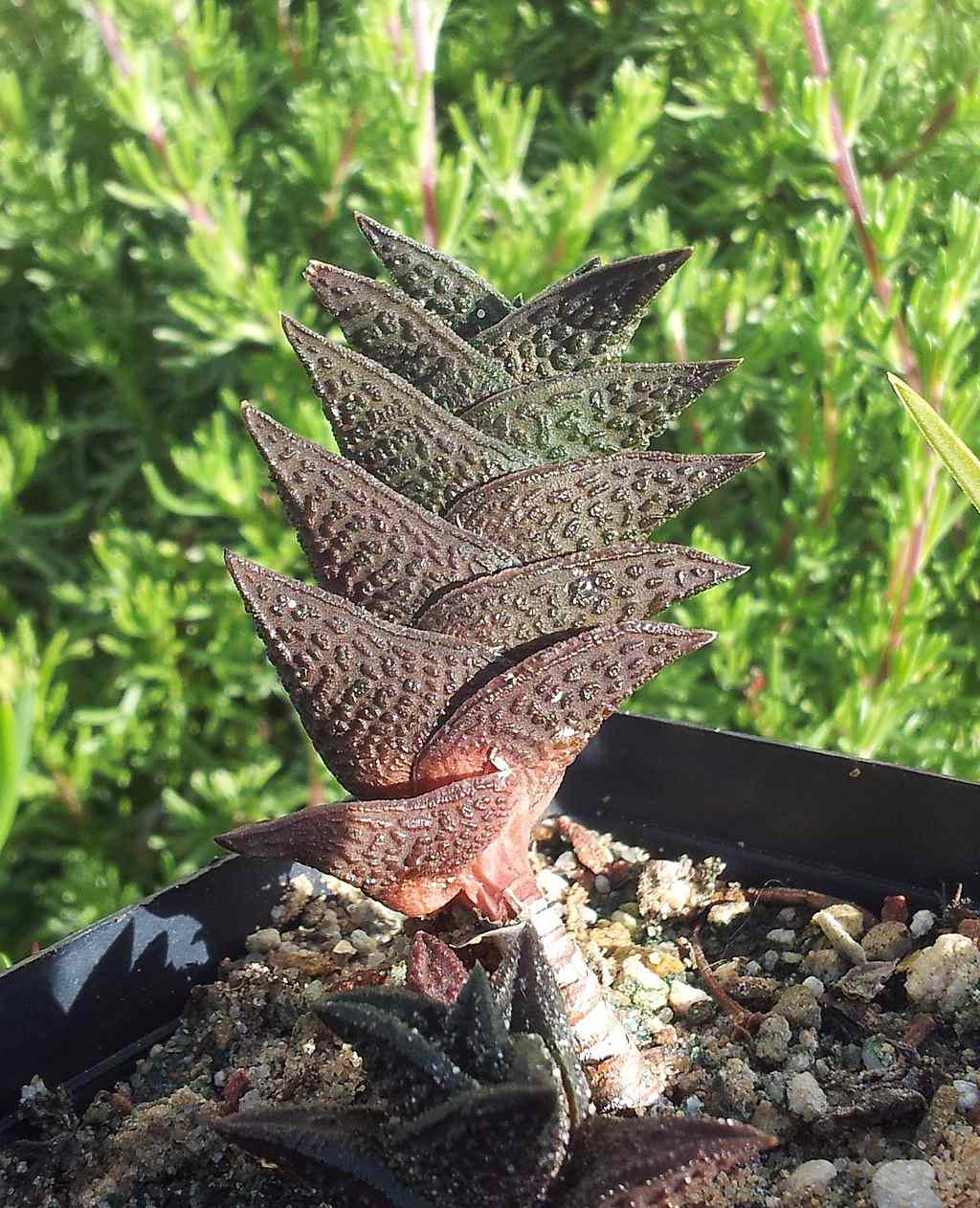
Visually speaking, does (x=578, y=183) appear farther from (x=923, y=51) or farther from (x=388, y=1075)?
(x=388, y=1075)

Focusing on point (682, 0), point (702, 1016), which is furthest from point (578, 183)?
point (702, 1016)

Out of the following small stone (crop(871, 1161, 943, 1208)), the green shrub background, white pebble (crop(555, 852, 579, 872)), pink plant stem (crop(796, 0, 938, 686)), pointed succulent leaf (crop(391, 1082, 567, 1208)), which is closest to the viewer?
pointed succulent leaf (crop(391, 1082, 567, 1208))

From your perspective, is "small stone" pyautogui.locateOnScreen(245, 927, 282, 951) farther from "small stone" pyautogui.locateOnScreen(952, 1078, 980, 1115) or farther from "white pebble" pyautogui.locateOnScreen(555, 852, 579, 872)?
"small stone" pyautogui.locateOnScreen(952, 1078, 980, 1115)

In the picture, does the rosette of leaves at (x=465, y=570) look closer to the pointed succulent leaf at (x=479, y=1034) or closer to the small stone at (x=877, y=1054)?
the pointed succulent leaf at (x=479, y=1034)

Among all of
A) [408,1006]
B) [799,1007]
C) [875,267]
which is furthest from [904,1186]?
[875,267]

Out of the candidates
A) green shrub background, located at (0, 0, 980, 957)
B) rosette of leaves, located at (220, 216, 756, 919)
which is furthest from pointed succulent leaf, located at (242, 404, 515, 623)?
green shrub background, located at (0, 0, 980, 957)
